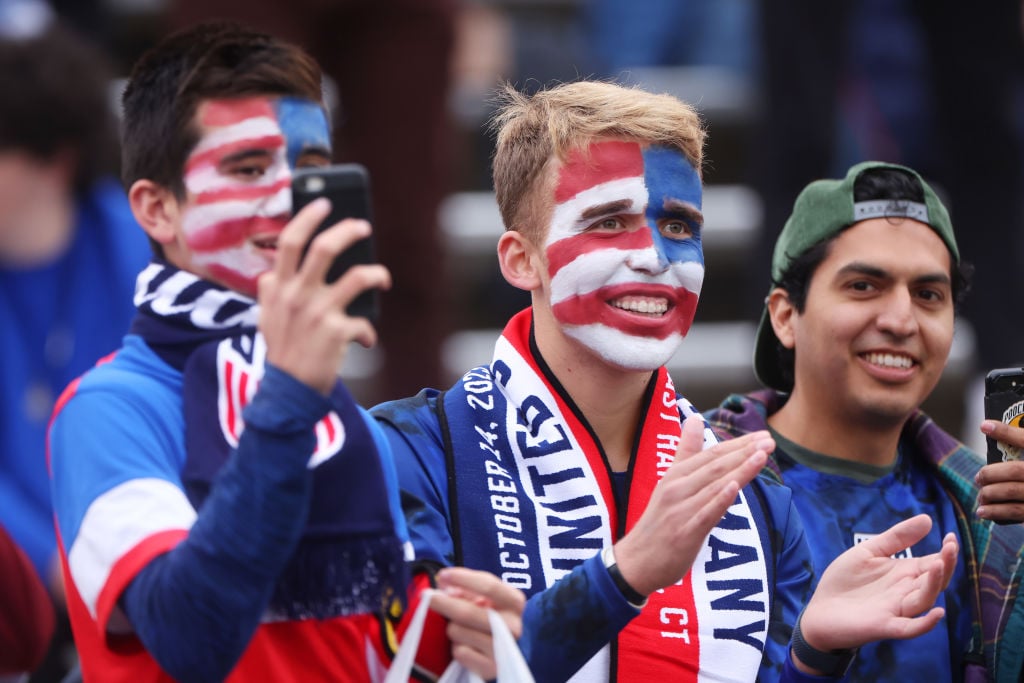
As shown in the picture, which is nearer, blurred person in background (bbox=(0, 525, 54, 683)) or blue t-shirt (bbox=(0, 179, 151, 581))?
blurred person in background (bbox=(0, 525, 54, 683))

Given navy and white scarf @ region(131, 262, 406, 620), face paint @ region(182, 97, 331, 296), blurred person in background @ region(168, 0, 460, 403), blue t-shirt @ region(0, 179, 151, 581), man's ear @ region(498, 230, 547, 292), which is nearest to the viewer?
navy and white scarf @ region(131, 262, 406, 620)

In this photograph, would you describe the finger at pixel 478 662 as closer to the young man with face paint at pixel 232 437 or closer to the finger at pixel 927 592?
the young man with face paint at pixel 232 437

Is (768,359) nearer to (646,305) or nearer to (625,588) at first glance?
(646,305)

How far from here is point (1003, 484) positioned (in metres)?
3.13

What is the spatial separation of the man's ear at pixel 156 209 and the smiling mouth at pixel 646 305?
802 millimetres

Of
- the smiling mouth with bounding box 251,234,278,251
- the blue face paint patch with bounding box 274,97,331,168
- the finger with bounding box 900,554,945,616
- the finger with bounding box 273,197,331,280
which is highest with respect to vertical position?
the blue face paint patch with bounding box 274,97,331,168

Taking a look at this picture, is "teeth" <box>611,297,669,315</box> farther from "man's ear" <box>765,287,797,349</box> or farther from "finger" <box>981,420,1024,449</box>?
"man's ear" <box>765,287,797,349</box>

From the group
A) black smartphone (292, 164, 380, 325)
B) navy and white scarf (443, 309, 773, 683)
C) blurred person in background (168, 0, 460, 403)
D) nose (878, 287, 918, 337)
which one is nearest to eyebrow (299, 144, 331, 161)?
black smartphone (292, 164, 380, 325)

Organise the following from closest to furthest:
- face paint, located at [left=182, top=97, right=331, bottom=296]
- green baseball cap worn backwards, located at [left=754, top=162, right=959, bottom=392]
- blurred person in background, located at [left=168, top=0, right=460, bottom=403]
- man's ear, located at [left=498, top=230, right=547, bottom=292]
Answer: face paint, located at [left=182, top=97, right=331, bottom=296] < man's ear, located at [left=498, top=230, right=547, bottom=292] < green baseball cap worn backwards, located at [left=754, top=162, right=959, bottom=392] < blurred person in background, located at [left=168, top=0, right=460, bottom=403]

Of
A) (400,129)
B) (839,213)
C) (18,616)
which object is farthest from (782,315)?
(400,129)

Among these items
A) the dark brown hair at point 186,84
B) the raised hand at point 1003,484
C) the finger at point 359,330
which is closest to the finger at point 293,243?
the finger at point 359,330

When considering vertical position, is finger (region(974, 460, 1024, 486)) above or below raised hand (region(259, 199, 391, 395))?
below

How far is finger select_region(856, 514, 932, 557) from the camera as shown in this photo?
3080mm

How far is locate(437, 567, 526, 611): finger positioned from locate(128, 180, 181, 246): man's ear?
739 millimetres
